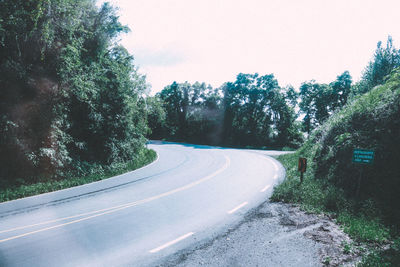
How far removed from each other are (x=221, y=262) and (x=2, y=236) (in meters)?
5.80

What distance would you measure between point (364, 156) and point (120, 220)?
8.19 m

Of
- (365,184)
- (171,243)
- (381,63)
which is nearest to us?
(171,243)

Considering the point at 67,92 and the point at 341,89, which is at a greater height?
the point at 341,89

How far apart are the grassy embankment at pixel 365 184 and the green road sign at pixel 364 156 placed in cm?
41

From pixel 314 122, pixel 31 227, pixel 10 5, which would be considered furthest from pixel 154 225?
pixel 314 122

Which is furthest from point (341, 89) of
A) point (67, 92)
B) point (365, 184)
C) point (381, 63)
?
point (67, 92)

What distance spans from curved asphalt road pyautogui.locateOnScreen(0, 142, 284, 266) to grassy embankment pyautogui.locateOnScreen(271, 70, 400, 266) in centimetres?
219

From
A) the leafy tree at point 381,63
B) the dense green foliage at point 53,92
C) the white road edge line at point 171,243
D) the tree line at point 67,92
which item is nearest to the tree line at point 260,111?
the leafy tree at point 381,63

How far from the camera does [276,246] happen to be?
5.14m

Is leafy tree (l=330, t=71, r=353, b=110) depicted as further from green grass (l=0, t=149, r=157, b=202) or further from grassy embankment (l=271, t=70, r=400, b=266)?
green grass (l=0, t=149, r=157, b=202)

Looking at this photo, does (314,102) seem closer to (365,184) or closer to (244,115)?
(244,115)

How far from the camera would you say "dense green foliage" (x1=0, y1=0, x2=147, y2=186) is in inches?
393

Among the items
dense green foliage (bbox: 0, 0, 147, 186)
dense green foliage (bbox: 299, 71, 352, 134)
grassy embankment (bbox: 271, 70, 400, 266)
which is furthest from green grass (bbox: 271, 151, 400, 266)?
dense green foliage (bbox: 299, 71, 352, 134)

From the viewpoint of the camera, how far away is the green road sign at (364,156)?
7.18 m
